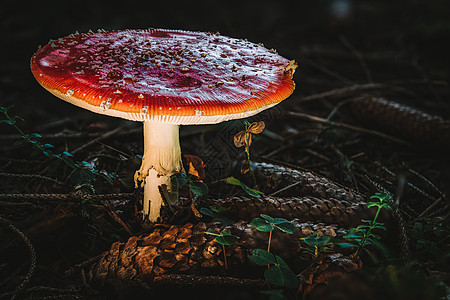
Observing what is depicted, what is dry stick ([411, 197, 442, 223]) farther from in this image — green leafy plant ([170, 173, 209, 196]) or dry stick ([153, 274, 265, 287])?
green leafy plant ([170, 173, 209, 196])

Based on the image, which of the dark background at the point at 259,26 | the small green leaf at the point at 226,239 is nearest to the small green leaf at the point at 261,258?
the small green leaf at the point at 226,239

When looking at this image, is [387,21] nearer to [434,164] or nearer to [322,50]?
[322,50]

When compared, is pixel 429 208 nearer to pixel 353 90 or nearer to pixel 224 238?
pixel 224 238

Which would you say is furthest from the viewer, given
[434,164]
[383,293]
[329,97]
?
[329,97]

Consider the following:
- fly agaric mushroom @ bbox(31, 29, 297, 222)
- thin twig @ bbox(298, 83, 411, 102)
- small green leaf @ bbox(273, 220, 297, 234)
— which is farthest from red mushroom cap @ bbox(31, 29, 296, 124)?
thin twig @ bbox(298, 83, 411, 102)

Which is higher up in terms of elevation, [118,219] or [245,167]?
[245,167]

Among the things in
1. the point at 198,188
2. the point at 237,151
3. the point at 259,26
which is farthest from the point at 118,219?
the point at 259,26

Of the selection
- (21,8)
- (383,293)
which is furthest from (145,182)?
(21,8)

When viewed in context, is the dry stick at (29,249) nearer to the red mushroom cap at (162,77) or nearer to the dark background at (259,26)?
the red mushroom cap at (162,77)
